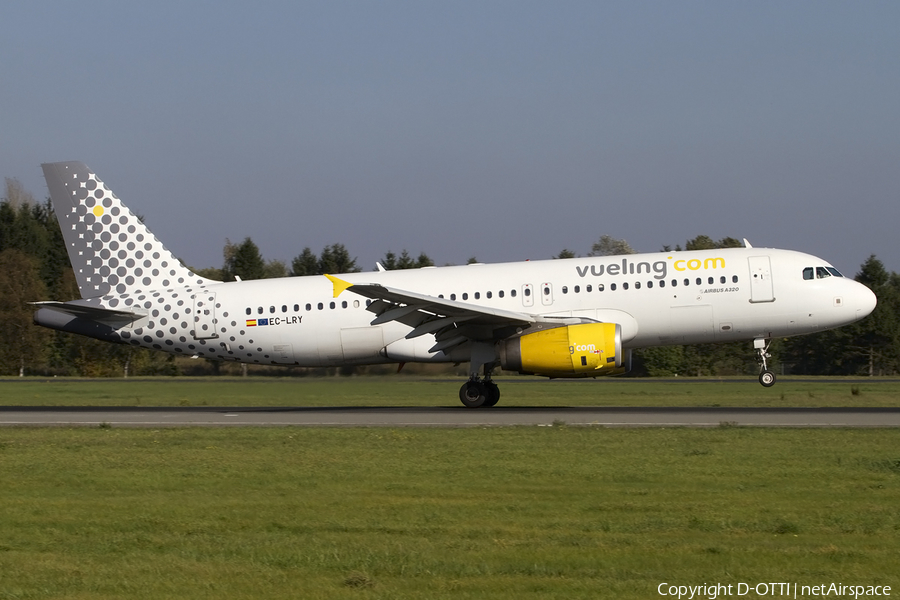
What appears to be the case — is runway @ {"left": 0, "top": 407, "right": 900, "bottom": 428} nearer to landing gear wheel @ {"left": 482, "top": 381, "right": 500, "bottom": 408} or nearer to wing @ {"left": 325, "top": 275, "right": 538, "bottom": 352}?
landing gear wheel @ {"left": 482, "top": 381, "right": 500, "bottom": 408}

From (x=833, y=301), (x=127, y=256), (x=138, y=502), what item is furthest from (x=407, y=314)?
(x=138, y=502)

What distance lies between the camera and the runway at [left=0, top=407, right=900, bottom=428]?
21453mm

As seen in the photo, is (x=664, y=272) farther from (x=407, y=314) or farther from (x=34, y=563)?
(x=34, y=563)

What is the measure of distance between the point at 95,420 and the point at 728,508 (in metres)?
17.3

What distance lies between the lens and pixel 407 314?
2581 centimetres

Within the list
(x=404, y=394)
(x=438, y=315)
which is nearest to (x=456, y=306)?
(x=438, y=315)

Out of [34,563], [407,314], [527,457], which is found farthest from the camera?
[407,314]

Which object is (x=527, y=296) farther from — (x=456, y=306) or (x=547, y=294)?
(x=456, y=306)

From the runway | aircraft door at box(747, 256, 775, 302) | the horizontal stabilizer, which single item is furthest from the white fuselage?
the runway

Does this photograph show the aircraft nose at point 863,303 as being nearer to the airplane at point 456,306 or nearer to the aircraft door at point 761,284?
the airplane at point 456,306

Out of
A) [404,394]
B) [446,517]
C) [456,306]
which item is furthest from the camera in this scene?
[404,394]

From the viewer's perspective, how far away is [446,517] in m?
10.7

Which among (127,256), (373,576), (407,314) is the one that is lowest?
(373,576)

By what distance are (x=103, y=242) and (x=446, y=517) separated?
21434 mm
